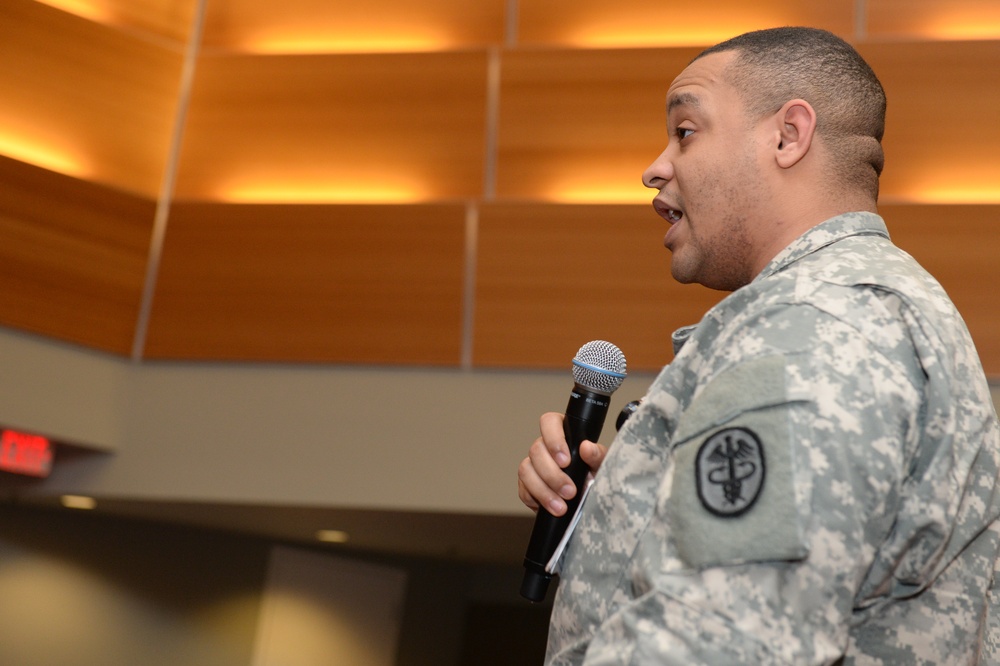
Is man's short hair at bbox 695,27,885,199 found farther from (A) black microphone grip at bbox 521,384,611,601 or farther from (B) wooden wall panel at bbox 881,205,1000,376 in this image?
(B) wooden wall panel at bbox 881,205,1000,376

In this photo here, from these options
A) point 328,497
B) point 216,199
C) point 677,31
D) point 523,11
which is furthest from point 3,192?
point 677,31

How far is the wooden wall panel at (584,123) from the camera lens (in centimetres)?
376

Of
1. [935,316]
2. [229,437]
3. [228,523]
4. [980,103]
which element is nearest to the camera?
[935,316]

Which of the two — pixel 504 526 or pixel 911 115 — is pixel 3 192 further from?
pixel 911 115

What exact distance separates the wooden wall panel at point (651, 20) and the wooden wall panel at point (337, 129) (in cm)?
29

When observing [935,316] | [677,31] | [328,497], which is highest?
[677,31]

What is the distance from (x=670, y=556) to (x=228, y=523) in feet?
13.2

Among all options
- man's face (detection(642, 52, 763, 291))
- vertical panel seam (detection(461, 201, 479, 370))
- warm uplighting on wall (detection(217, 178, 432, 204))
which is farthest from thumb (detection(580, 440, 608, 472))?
warm uplighting on wall (detection(217, 178, 432, 204))

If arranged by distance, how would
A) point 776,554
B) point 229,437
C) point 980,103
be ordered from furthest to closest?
point 229,437, point 980,103, point 776,554

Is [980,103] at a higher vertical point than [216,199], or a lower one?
higher

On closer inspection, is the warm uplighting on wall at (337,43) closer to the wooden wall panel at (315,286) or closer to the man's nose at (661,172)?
the wooden wall panel at (315,286)

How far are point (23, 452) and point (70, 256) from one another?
0.74 meters

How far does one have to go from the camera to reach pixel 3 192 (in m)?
3.59

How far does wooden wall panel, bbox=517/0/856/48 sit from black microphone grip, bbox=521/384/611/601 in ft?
9.56
